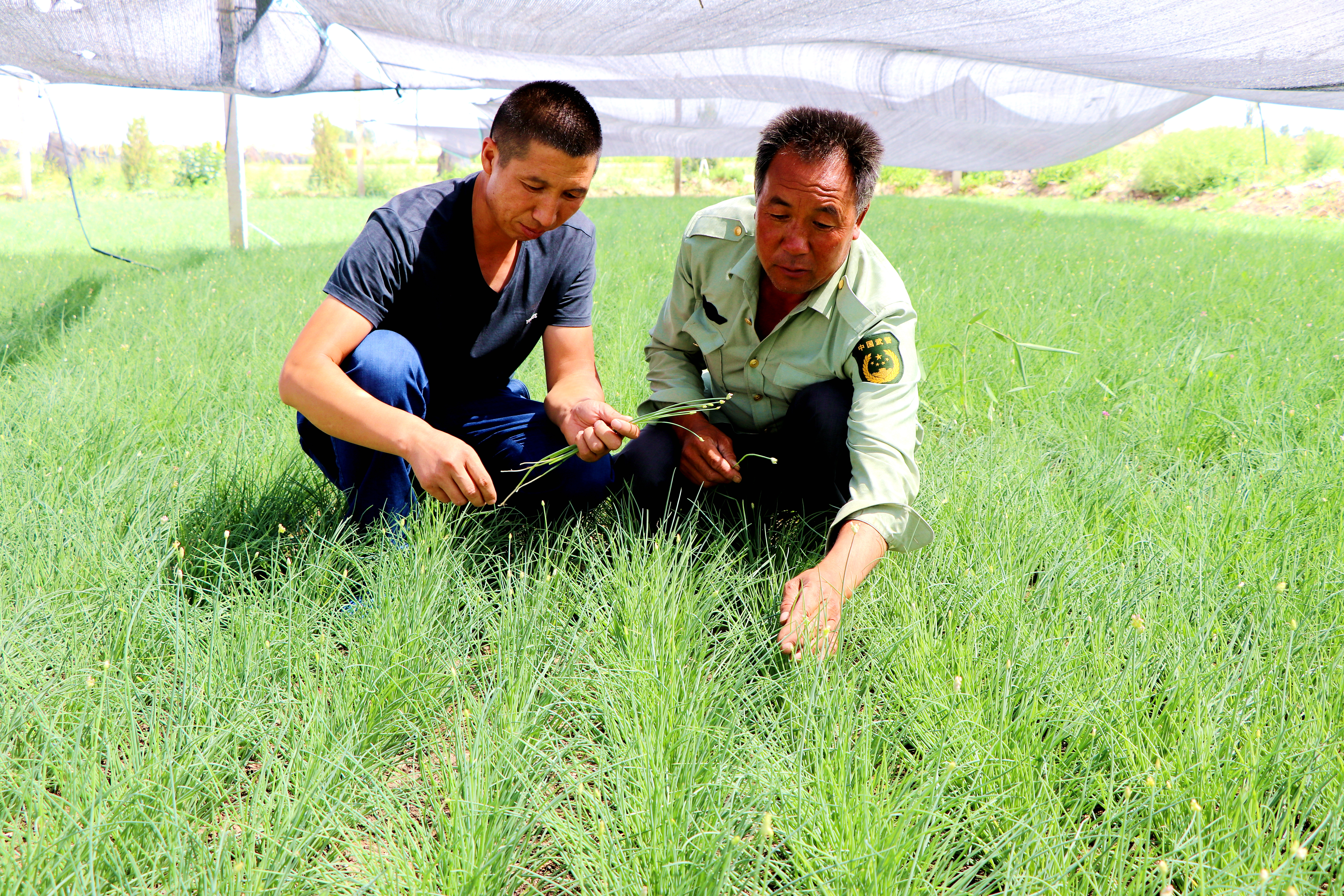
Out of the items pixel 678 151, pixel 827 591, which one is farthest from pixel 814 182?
pixel 678 151


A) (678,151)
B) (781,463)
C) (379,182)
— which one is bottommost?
(781,463)

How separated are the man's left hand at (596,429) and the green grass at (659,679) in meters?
0.23

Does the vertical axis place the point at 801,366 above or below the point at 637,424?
above

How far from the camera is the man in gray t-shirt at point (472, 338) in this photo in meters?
1.77

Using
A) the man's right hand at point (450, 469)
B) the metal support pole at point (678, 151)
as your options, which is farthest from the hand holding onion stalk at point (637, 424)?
the metal support pole at point (678, 151)

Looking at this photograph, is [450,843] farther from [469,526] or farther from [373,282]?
[373,282]

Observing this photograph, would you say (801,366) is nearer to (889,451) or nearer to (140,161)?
(889,451)

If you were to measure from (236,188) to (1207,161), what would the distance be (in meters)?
19.9

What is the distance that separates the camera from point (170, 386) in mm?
2951

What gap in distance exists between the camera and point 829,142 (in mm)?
1761

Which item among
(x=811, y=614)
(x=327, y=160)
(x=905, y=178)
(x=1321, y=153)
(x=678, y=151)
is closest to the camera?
(x=811, y=614)

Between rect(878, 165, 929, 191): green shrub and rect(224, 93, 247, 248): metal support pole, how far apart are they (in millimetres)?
21105

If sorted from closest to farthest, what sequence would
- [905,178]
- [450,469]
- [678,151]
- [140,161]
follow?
[450,469] → [678,151] → [140,161] → [905,178]

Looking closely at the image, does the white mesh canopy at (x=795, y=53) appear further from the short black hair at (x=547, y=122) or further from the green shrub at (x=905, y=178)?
the green shrub at (x=905, y=178)
